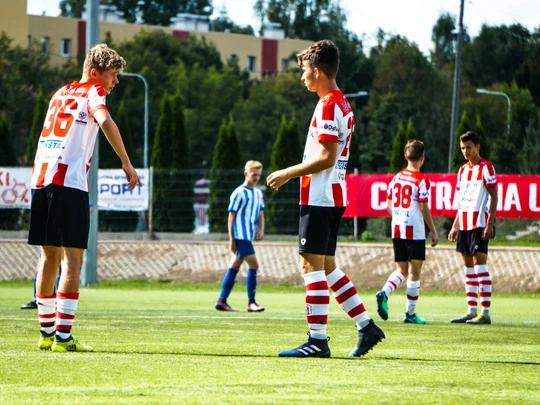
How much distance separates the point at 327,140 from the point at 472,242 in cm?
610

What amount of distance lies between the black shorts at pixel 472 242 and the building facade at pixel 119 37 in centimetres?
6099

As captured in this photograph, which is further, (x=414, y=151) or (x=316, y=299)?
(x=414, y=151)

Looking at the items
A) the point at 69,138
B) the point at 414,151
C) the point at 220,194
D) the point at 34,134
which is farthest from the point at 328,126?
the point at 34,134

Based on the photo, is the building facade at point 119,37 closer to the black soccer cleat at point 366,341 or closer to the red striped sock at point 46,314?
the red striped sock at point 46,314

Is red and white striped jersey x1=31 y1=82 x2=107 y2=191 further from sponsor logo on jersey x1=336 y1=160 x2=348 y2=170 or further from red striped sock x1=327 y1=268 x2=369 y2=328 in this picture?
red striped sock x1=327 y1=268 x2=369 y2=328

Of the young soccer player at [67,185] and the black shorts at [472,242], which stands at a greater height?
the young soccer player at [67,185]

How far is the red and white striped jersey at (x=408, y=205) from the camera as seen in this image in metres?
13.5

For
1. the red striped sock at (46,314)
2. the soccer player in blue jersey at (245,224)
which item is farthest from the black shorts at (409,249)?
the red striped sock at (46,314)

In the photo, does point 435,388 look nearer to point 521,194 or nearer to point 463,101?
point 521,194

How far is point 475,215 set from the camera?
13.3 m

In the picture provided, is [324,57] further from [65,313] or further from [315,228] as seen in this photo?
[65,313]

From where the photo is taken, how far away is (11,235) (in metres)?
29.9

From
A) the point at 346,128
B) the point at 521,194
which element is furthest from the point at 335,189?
the point at 521,194

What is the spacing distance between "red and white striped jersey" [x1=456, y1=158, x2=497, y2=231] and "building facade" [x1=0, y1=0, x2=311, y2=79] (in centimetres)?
6089
